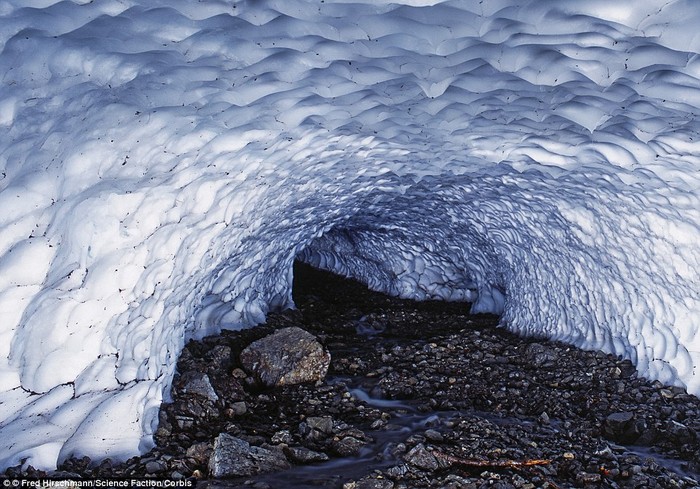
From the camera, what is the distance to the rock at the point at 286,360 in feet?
18.5

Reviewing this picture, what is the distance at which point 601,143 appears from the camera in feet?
14.9

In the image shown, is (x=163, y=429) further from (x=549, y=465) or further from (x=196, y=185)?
(x=549, y=465)

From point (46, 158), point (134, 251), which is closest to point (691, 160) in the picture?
point (134, 251)

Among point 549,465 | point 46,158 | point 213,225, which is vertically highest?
point 46,158

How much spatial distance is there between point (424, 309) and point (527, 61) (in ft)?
20.4

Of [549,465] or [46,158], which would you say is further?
[549,465]

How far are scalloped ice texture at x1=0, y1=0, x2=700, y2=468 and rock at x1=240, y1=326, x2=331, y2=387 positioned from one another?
0.82 meters

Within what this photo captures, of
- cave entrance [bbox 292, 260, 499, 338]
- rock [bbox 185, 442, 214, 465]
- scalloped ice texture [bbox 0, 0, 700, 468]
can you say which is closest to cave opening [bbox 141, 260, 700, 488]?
rock [bbox 185, 442, 214, 465]

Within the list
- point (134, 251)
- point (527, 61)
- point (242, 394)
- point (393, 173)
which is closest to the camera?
point (527, 61)

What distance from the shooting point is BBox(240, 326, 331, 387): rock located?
5.65 m

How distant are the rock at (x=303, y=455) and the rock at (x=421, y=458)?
1.95ft

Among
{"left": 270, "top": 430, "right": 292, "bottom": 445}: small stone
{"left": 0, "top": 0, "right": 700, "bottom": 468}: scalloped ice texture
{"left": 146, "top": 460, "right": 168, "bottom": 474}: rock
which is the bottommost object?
{"left": 270, "top": 430, "right": 292, "bottom": 445}: small stone

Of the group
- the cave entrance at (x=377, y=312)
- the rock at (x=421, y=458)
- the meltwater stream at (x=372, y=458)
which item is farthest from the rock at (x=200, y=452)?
the cave entrance at (x=377, y=312)

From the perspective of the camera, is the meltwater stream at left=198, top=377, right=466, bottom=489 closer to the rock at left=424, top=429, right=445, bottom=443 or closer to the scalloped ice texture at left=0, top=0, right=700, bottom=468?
the rock at left=424, top=429, right=445, bottom=443
